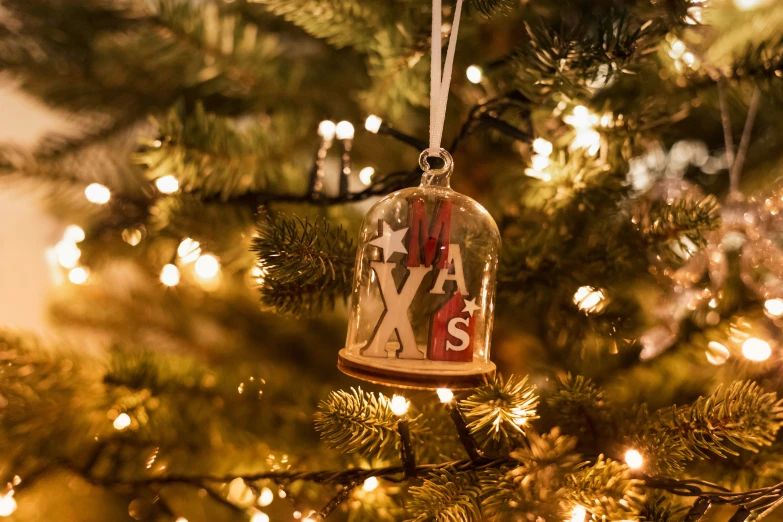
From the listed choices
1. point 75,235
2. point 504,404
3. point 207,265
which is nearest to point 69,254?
point 75,235

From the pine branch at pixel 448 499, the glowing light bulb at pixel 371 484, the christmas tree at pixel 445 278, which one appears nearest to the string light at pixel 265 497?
the christmas tree at pixel 445 278

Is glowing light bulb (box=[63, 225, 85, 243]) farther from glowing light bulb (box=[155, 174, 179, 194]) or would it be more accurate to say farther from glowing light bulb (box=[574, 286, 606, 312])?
glowing light bulb (box=[574, 286, 606, 312])

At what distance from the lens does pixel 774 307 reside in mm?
566

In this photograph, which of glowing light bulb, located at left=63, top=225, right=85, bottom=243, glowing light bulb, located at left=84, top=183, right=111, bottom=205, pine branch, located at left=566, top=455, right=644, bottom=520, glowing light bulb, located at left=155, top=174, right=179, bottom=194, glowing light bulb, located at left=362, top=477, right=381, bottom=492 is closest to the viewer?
pine branch, located at left=566, top=455, right=644, bottom=520

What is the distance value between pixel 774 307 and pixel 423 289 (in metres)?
0.35

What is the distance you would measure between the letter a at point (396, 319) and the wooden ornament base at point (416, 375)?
1.1 inches

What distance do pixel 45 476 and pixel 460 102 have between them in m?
0.64

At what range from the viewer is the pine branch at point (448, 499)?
1.40ft

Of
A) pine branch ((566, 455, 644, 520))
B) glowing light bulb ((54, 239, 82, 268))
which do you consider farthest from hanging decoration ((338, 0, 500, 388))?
glowing light bulb ((54, 239, 82, 268))

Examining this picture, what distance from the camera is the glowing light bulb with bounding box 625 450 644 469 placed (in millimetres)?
447

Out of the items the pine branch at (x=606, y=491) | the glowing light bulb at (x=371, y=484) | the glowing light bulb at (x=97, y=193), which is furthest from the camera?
the glowing light bulb at (x=97, y=193)

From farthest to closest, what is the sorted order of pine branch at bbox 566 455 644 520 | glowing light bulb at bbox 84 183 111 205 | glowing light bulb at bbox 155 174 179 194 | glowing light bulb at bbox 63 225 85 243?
glowing light bulb at bbox 63 225 85 243 → glowing light bulb at bbox 84 183 111 205 → glowing light bulb at bbox 155 174 179 194 → pine branch at bbox 566 455 644 520

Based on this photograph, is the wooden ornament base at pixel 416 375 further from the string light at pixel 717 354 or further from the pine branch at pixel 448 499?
the string light at pixel 717 354

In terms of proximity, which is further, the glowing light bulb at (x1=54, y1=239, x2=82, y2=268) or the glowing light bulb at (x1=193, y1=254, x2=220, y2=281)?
the glowing light bulb at (x1=54, y1=239, x2=82, y2=268)
